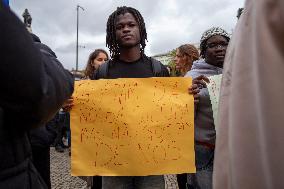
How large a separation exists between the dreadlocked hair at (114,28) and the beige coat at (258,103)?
2.28 m

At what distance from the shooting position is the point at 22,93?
1.02 m

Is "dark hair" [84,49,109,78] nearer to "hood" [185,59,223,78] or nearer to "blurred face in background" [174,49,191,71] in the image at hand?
"blurred face in background" [174,49,191,71]

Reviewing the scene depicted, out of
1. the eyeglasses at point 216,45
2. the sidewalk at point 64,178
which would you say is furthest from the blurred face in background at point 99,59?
the eyeglasses at point 216,45

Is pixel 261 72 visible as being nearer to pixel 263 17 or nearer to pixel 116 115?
pixel 263 17

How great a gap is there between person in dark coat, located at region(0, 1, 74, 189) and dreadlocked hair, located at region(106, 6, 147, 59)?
74.0 inches

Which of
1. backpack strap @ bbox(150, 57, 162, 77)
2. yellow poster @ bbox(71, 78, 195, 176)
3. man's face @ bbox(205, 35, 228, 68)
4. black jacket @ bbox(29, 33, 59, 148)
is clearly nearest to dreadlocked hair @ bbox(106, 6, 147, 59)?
backpack strap @ bbox(150, 57, 162, 77)

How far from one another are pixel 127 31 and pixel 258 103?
2273 mm

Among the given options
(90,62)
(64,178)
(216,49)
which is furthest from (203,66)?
(64,178)

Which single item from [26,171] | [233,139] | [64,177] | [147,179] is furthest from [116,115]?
[64,177]

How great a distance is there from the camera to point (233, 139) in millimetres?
845

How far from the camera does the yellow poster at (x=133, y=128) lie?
2748mm

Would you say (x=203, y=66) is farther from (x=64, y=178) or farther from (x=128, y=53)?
(x=64, y=178)

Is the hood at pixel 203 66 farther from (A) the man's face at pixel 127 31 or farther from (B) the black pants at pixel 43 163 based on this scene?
(B) the black pants at pixel 43 163

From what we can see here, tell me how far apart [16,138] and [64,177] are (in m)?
5.77
